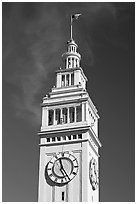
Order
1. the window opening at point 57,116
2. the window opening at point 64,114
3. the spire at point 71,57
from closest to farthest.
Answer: the window opening at point 64,114, the window opening at point 57,116, the spire at point 71,57

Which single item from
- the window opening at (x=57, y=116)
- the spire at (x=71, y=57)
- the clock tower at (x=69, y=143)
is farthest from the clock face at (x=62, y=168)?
the spire at (x=71, y=57)

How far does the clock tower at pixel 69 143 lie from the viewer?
51344 mm

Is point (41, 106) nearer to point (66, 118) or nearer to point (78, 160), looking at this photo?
point (66, 118)

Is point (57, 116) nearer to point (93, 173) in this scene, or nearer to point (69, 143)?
point (69, 143)

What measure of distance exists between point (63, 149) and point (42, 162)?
9.46 feet

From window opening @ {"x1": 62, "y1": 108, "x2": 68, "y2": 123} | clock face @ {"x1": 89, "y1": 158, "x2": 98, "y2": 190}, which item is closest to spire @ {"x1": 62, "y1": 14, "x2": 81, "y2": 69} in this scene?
window opening @ {"x1": 62, "y1": 108, "x2": 68, "y2": 123}

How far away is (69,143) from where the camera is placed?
53.4 m

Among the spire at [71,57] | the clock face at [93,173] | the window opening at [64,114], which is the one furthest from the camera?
the spire at [71,57]

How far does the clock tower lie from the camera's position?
51.3 meters

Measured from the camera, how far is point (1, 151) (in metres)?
41.3

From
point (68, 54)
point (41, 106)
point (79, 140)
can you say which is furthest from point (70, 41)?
point (79, 140)

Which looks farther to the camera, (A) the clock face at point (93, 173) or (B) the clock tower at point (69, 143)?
(A) the clock face at point (93, 173)

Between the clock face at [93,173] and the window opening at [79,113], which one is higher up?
the window opening at [79,113]

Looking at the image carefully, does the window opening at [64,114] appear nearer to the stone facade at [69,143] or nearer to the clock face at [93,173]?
the stone facade at [69,143]
